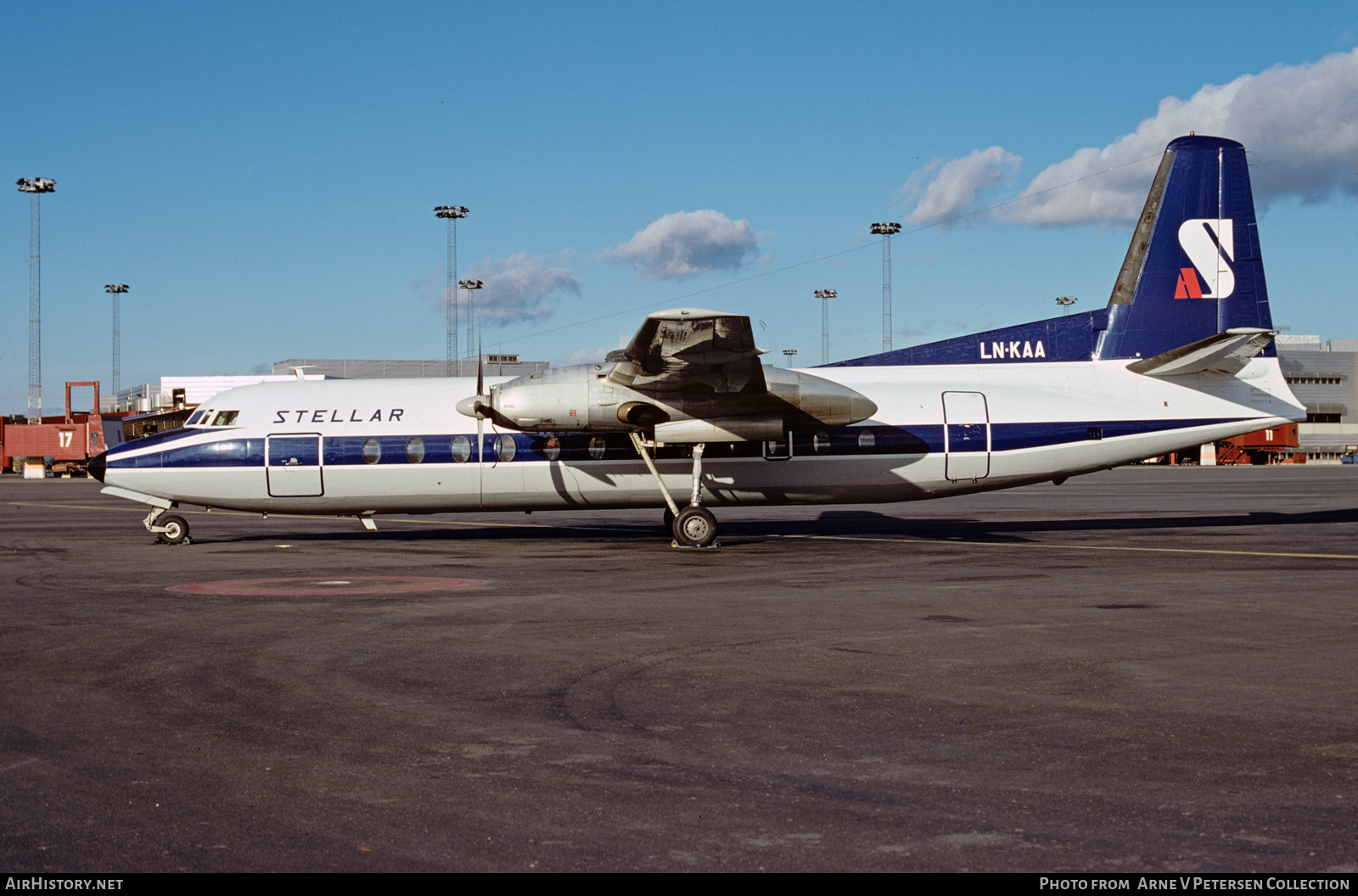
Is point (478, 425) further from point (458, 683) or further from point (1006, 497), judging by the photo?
point (1006, 497)

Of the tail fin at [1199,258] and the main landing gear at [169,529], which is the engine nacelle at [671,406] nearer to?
the tail fin at [1199,258]

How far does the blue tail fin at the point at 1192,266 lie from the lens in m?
22.0

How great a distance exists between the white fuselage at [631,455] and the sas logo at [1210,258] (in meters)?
1.97

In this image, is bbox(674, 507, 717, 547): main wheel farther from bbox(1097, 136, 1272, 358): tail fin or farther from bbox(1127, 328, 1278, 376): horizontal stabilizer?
bbox(1127, 328, 1278, 376): horizontal stabilizer

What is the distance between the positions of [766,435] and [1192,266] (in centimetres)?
991

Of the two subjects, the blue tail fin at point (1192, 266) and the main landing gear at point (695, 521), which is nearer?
the main landing gear at point (695, 521)

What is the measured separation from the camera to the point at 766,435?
20031 millimetres

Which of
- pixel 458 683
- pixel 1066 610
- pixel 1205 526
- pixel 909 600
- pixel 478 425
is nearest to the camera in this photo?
pixel 458 683

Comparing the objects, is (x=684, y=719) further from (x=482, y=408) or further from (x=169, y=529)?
(x=169, y=529)

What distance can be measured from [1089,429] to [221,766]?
61.2ft

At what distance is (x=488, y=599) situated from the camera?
1316 centimetres

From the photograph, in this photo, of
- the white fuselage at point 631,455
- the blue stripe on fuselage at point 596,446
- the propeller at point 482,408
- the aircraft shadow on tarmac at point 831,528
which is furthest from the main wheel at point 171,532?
the propeller at point 482,408

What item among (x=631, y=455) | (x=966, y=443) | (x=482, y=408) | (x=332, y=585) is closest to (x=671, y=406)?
(x=631, y=455)
